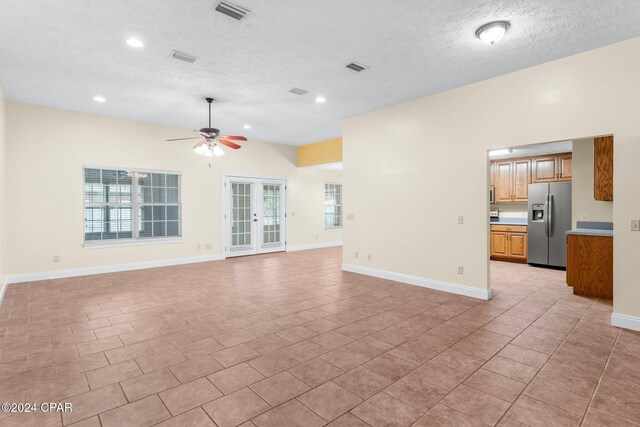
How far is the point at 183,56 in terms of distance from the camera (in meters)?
3.58

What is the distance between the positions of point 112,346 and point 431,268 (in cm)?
408

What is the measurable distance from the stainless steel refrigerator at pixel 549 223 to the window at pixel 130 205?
748cm

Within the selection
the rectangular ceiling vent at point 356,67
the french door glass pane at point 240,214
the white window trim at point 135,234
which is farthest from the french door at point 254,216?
the rectangular ceiling vent at point 356,67

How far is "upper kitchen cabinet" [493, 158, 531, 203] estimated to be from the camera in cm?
712

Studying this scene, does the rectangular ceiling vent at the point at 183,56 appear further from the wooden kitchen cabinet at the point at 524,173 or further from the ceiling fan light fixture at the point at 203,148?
the wooden kitchen cabinet at the point at 524,173

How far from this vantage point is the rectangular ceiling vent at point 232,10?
2.67 meters

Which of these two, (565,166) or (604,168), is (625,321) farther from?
(565,166)

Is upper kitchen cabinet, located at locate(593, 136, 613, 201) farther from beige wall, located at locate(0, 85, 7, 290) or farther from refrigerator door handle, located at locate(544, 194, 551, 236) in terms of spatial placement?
beige wall, located at locate(0, 85, 7, 290)

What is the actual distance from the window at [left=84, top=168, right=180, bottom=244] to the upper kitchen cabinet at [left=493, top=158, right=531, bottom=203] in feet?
24.1

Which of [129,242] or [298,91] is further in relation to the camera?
[129,242]

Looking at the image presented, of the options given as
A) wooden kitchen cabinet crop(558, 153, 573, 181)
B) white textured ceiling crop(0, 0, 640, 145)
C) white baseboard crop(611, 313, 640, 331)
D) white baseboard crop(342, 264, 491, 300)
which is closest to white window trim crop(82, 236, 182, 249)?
white textured ceiling crop(0, 0, 640, 145)

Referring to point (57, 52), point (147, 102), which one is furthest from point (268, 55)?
point (147, 102)

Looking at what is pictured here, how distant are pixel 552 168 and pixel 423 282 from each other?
4230 millimetres

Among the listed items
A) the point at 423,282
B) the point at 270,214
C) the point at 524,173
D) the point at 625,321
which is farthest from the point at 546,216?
the point at 270,214
